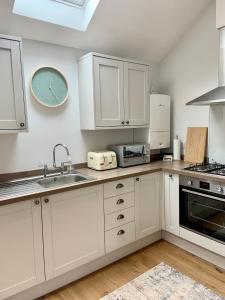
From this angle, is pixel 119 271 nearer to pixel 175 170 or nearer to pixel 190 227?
pixel 190 227

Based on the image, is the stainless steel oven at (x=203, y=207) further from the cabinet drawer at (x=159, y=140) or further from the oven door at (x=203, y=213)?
the cabinet drawer at (x=159, y=140)

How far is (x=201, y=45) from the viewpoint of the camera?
8.76 feet

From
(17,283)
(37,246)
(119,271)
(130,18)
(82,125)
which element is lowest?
(119,271)

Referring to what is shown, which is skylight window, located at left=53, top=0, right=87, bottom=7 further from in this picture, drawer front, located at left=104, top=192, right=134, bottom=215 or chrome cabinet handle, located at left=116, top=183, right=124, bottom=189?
drawer front, located at left=104, top=192, right=134, bottom=215

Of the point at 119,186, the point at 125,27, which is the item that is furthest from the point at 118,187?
the point at 125,27

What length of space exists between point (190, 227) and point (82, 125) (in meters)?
1.55

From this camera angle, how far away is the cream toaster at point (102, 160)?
7.91 feet

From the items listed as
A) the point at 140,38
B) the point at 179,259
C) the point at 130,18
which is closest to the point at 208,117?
the point at 140,38

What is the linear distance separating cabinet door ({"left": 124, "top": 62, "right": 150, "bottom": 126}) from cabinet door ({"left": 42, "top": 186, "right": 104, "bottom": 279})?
3.25 feet

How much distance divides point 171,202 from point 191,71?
1.60 meters

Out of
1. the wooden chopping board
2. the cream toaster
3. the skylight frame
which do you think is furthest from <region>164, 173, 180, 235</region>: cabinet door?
the skylight frame

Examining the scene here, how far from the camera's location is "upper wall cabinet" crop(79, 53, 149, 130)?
233 cm

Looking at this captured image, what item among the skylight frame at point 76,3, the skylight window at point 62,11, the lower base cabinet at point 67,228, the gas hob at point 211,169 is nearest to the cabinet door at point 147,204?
the lower base cabinet at point 67,228

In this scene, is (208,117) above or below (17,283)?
above
